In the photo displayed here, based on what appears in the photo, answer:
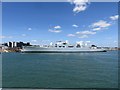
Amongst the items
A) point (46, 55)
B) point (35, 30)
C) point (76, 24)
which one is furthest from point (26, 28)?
point (46, 55)

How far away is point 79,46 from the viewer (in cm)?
1335

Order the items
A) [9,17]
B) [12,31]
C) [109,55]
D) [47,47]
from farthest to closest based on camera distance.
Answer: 1. [9,17]
2. [12,31]
3. [109,55]
4. [47,47]

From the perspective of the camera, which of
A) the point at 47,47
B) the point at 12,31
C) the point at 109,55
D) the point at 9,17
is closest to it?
the point at 47,47

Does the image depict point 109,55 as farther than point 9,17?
No

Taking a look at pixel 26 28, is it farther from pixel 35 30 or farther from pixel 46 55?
pixel 46 55

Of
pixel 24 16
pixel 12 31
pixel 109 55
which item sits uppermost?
pixel 24 16

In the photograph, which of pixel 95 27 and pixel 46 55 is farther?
pixel 95 27

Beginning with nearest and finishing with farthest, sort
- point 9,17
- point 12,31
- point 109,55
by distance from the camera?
point 109,55, point 12,31, point 9,17

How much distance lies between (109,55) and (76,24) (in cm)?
744

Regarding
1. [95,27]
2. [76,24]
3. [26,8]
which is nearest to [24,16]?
[26,8]

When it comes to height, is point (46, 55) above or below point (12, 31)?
below

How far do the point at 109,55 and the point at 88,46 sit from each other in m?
1.34

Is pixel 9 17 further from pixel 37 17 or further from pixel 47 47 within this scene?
pixel 47 47

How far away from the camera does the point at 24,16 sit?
21547 mm
